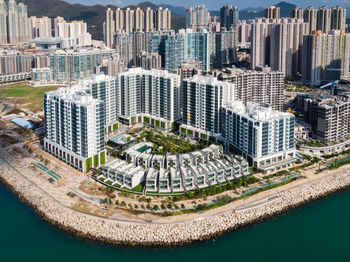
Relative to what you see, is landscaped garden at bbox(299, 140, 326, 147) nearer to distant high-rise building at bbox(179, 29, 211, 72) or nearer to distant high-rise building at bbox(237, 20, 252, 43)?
distant high-rise building at bbox(179, 29, 211, 72)

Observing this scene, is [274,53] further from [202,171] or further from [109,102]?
[202,171]

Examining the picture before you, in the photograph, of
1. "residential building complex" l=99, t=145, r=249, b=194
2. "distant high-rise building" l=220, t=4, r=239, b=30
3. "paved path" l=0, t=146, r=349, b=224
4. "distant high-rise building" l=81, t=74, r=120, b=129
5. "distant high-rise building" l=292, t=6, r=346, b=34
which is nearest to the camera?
"paved path" l=0, t=146, r=349, b=224

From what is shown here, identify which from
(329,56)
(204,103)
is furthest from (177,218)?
(329,56)

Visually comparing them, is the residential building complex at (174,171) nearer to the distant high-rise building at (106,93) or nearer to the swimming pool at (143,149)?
the swimming pool at (143,149)

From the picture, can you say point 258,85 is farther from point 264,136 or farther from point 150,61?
point 150,61

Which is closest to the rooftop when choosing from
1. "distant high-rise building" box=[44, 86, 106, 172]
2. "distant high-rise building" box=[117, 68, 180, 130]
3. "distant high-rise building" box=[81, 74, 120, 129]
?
"distant high-rise building" box=[117, 68, 180, 130]

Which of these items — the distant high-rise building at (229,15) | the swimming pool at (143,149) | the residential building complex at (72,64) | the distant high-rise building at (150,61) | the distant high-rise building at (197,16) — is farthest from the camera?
the distant high-rise building at (197,16)

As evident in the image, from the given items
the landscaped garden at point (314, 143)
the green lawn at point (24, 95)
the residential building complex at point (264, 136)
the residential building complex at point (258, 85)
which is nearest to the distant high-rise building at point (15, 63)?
the green lawn at point (24, 95)
